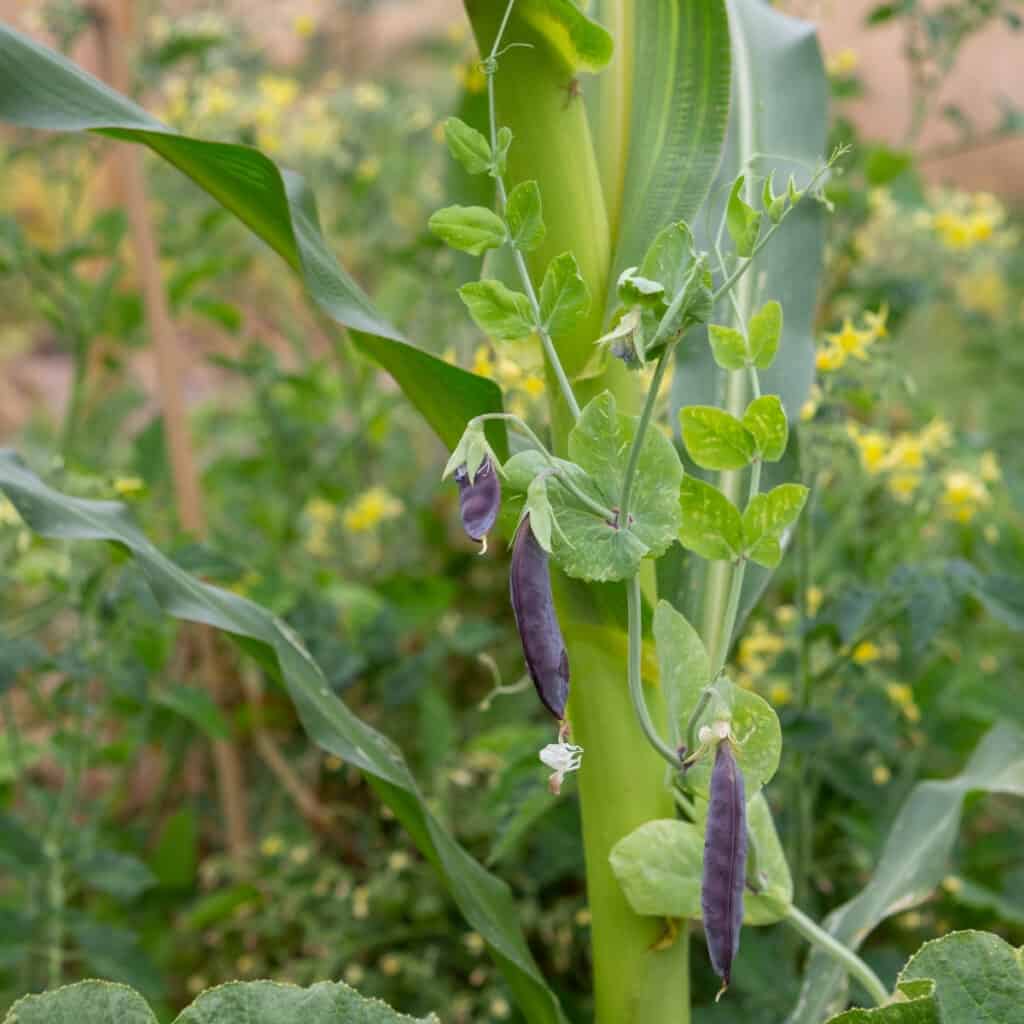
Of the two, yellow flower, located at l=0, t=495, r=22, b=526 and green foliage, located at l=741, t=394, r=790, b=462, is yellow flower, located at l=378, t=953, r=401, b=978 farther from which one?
green foliage, located at l=741, t=394, r=790, b=462

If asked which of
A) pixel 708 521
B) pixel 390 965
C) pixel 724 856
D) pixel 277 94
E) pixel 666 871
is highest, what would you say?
pixel 277 94

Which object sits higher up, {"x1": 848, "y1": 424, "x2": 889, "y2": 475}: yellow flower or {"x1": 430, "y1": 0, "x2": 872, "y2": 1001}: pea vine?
{"x1": 430, "y1": 0, "x2": 872, "y2": 1001}: pea vine

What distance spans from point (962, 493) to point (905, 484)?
0.17 feet

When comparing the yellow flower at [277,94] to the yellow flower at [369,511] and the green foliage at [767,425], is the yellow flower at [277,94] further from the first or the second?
the green foliage at [767,425]

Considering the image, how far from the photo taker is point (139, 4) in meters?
1.67

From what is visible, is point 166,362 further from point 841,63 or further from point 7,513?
point 841,63

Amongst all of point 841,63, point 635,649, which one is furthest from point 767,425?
point 841,63

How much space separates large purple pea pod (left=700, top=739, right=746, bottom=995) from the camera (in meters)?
0.54

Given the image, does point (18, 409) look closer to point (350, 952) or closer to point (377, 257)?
point (377, 257)

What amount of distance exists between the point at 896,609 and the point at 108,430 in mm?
1228

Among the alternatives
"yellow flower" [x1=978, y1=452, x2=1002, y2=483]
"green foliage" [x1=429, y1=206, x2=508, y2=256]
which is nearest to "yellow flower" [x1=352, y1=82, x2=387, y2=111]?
"yellow flower" [x1=978, y1=452, x2=1002, y2=483]

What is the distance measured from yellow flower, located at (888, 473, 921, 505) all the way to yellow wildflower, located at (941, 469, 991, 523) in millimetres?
28

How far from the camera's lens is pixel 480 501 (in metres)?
0.52

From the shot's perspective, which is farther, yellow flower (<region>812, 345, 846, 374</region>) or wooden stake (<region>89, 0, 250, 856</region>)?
wooden stake (<region>89, 0, 250, 856</region>)
